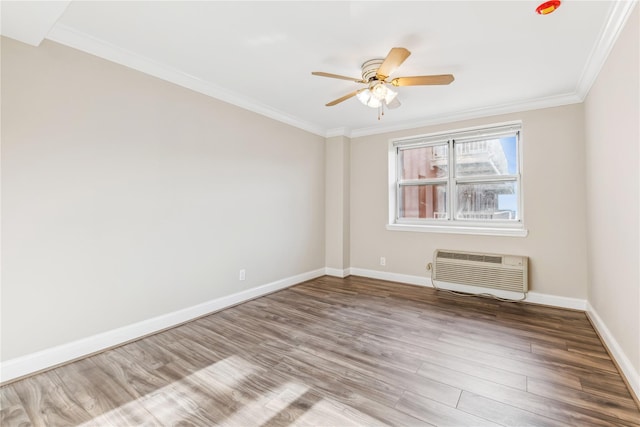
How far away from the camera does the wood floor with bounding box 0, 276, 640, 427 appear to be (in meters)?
1.59

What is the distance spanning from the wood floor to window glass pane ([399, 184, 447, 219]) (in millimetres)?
1677

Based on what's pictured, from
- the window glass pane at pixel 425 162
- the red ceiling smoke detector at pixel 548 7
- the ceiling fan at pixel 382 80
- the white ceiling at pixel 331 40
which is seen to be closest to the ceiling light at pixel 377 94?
the ceiling fan at pixel 382 80

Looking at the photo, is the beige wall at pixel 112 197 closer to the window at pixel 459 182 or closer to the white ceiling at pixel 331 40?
the white ceiling at pixel 331 40

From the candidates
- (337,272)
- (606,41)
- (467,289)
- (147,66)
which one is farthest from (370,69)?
(337,272)

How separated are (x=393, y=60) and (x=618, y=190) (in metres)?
1.84

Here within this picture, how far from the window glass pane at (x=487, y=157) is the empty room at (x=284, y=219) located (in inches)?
1.1

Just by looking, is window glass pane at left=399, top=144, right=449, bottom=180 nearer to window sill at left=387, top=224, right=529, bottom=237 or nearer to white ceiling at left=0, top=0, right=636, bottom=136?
window sill at left=387, top=224, right=529, bottom=237

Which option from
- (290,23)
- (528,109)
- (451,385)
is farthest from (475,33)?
(451,385)

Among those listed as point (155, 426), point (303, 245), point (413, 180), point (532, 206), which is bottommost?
point (155, 426)

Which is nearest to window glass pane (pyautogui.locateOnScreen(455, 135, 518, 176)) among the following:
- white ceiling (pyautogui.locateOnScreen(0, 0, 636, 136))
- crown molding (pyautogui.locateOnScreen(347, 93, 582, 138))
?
crown molding (pyautogui.locateOnScreen(347, 93, 582, 138))

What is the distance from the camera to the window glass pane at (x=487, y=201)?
3703 millimetres

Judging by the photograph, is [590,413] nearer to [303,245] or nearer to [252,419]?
[252,419]

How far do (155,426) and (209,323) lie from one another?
1.34 metres

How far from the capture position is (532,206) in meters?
3.44
